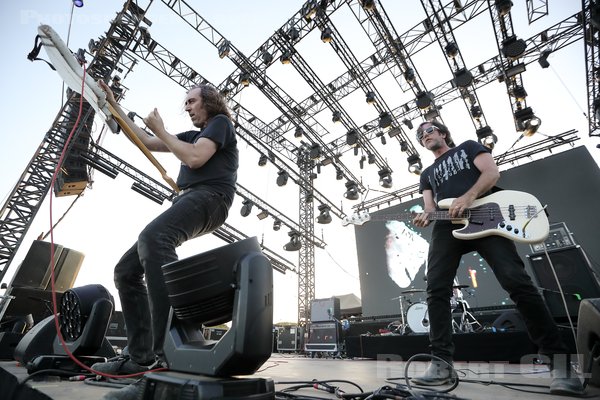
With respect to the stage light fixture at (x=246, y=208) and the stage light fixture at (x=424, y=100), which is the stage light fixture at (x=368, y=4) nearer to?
the stage light fixture at (x=424, y=100)

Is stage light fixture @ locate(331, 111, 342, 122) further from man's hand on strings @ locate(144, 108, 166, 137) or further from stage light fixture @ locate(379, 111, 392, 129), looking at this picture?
man's hand on strings @ locate(144, 108, 166, 137)

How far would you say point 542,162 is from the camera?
7.94 m

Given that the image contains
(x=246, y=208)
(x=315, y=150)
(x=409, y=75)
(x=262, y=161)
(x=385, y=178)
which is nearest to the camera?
(x=409, y=75)

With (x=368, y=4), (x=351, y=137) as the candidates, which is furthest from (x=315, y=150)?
(x=368, y=4)

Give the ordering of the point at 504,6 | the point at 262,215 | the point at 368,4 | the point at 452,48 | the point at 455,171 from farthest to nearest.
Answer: the point at 262,215 → the point at 452,48 → the point at 368,4 → the point at 504,6 → the point at 455,171

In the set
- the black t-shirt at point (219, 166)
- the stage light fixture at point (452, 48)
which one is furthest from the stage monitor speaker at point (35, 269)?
the stage light fixture at point (452, 48)

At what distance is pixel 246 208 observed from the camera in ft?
33.4

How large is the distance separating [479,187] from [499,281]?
593mm

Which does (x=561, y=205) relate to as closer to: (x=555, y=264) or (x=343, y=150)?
(x=555, y=264)

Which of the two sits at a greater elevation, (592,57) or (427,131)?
(592,57)

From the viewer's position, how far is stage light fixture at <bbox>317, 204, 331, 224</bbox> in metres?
10.4

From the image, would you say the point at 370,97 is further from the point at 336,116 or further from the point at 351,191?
the point at 351,191

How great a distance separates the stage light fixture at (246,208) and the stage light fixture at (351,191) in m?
3.41

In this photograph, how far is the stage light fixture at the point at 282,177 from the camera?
30.9 ft
